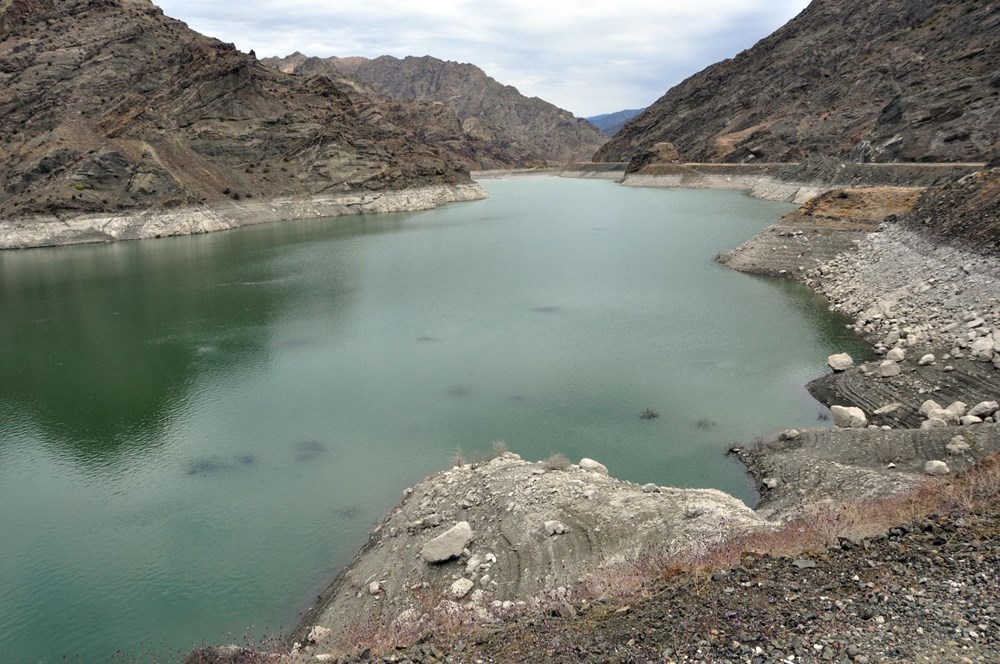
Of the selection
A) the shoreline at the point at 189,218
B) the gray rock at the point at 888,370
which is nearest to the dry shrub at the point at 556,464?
the gray rock at the point at 888,370

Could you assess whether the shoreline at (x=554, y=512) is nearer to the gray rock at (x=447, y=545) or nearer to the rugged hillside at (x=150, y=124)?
the gray rock at (x=447, y=545)

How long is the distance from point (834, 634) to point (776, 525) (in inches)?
159

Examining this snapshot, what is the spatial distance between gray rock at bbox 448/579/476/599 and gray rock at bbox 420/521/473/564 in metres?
0.73

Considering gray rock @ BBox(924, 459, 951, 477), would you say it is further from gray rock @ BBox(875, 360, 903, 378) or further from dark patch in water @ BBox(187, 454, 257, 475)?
dark patch in water @ BBox(187, 454, 257, 475)

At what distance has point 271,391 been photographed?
68.2ft

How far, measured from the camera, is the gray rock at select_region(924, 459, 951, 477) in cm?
1084

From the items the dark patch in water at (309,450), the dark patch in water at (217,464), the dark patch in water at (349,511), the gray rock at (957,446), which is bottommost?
the dark patch in water at (217,464)

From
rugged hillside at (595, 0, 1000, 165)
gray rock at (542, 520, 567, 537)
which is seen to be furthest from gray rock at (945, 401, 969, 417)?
rugged hillside at (595, 0, 1000, 165)

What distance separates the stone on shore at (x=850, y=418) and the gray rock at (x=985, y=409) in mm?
2005

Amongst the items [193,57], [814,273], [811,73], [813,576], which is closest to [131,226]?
[193,57]

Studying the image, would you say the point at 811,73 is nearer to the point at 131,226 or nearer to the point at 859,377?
the point at 131,226

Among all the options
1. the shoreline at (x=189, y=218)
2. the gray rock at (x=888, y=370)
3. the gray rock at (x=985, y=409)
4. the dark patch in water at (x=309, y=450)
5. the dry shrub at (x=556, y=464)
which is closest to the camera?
the dry shrub at (x=556, y=464)

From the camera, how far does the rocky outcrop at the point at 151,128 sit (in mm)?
58594

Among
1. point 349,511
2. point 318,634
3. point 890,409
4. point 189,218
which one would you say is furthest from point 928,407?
point 189,218
